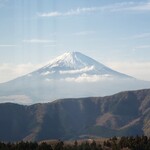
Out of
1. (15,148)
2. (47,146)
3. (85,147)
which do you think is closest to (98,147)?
(85,147)

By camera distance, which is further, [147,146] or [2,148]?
[147,146]

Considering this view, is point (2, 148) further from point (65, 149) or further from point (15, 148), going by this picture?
point (65, 149)

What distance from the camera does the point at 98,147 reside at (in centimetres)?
13400

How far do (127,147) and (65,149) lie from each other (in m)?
21.4

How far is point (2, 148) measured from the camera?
129500 mm

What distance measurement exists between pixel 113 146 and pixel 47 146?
73.2ft

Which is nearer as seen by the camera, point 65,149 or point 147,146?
point 65,149

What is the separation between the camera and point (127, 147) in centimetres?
13288

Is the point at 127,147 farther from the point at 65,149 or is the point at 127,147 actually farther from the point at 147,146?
the point at 65,149

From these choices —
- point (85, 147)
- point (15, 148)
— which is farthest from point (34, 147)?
point (85, 147)

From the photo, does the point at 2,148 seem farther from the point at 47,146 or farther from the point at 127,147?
the point at 127,147

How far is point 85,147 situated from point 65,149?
7863mm

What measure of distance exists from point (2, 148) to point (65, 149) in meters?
20.8

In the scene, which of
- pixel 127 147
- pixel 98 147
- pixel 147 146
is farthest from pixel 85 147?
pixel 147 146
